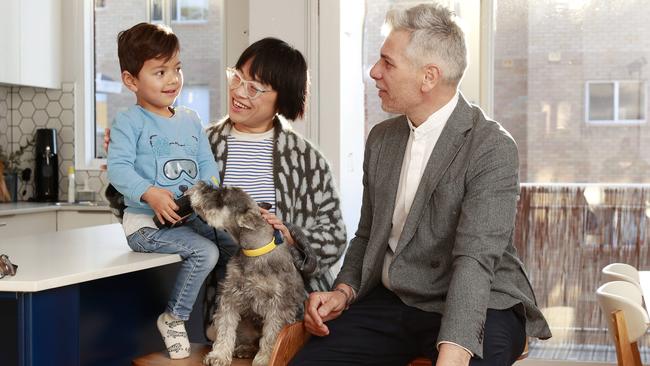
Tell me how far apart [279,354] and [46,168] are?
12.0ft

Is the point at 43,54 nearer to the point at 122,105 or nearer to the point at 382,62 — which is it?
the point at 122,105

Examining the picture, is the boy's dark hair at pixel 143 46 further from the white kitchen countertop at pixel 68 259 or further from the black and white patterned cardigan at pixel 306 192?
the white kitchen countertop at pixel 68 259

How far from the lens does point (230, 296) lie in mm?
2178

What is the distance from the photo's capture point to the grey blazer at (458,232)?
2066mm

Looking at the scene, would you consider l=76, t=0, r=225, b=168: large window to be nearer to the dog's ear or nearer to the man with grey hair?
the man with grey hair

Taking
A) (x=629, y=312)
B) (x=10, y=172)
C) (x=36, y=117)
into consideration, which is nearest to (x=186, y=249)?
(x=629, y=312)

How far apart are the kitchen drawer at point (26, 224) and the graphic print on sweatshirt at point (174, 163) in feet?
7.95

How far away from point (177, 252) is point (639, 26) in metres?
3.04

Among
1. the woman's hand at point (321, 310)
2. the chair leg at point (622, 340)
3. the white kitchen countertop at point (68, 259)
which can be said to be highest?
the white kitchen countertop at point (68, 259)

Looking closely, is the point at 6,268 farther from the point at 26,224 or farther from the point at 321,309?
the point at 26,224

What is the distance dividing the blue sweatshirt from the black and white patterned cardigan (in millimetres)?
127

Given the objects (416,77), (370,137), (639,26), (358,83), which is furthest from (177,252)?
(639,26)

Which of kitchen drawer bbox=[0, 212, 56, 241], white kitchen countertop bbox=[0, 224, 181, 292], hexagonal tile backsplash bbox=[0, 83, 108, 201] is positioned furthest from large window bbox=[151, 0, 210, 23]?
white kitchen countertop bbox=[0, 224, 181, 292]

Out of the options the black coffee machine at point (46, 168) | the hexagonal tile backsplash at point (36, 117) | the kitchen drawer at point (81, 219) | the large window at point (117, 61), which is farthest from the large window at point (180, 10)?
the kitchen drawer at point (81, 219)
